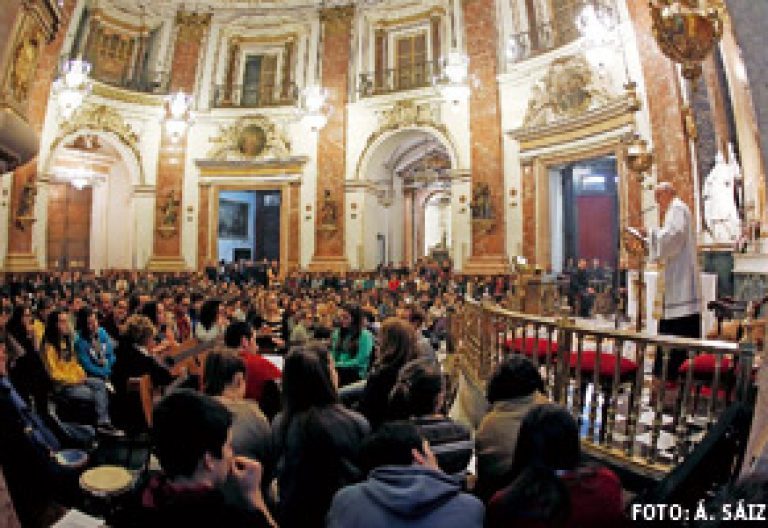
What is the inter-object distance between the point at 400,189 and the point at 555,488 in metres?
19.2

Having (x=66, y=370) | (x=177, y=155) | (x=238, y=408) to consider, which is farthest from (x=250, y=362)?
(x=177, y=155)

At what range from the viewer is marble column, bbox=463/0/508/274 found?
14750mm

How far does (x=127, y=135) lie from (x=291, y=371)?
1789 centimetres

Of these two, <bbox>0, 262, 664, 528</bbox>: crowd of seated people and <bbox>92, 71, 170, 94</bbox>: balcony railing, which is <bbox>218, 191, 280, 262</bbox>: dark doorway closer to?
<bbox>92, 71, 170, 94</bbox>: balcony railing

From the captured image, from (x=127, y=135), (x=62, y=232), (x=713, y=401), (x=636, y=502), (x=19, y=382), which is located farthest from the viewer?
(x=62, y=232)

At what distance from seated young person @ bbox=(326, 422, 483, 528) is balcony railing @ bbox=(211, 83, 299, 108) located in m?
17.9

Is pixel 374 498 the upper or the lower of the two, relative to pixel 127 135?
lower

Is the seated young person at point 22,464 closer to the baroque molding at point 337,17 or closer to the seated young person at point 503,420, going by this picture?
the seated young person at point 503,420

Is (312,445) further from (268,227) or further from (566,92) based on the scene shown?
(268,227)

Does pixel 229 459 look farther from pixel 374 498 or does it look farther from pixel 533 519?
pixel 533 519

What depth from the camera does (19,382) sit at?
4.11 m

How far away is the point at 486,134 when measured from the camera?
49.3ft

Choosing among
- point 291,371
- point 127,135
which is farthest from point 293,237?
point 291,371

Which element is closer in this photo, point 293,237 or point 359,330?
point 359,330
